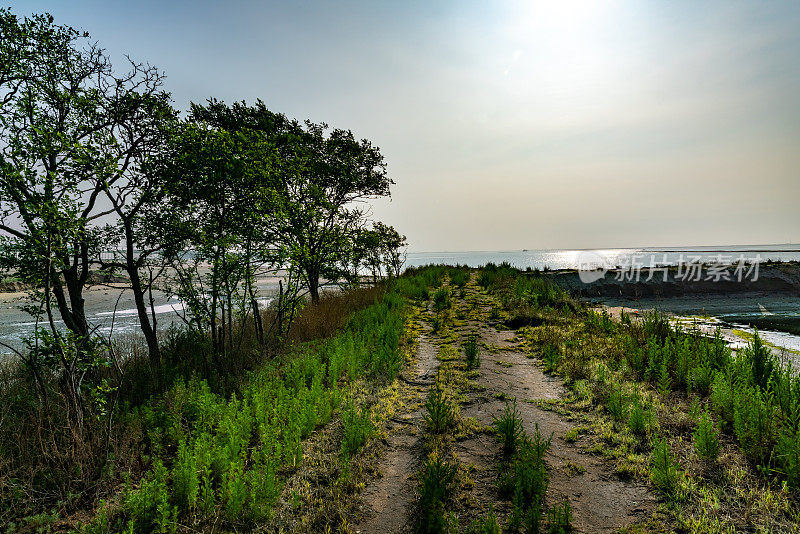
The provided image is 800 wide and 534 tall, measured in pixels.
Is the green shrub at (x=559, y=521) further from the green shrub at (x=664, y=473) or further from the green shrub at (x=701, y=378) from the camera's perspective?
the green shrub at (x=701, y=378)

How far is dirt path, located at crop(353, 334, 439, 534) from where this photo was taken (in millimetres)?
2996

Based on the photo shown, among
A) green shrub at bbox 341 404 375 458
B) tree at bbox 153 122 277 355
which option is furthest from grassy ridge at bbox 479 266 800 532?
tree at bbox 153 122 277 355

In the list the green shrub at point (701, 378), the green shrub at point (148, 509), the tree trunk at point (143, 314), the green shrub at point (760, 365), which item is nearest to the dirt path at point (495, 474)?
the green shrub at point (148, 509)

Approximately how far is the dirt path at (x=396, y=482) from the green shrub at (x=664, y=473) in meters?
2.29

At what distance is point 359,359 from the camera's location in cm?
669

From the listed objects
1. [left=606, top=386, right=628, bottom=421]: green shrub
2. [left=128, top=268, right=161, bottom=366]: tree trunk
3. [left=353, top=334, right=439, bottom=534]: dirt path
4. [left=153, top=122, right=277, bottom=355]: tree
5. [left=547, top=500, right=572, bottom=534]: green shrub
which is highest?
[left=153, top=122, right=277, bottom=355]: tree

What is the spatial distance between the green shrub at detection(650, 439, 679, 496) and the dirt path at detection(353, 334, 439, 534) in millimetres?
2293

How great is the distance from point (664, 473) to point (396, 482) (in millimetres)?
2547

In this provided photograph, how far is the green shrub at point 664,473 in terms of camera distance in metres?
3.13

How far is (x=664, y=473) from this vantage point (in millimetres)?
3176

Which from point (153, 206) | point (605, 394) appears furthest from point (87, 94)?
point (605, 394)

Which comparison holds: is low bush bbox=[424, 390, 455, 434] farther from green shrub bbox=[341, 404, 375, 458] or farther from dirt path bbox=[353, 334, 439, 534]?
green shrub bbox=[341, 404, 375, 458]

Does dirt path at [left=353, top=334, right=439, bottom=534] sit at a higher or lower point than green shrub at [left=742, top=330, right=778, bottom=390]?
lower

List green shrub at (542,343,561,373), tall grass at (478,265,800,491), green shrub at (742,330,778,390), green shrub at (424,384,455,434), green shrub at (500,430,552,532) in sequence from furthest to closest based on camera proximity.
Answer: green shrub at (542,343,561,373)
green shrub at (742,330,778,390)
green shrub at (424,384,455,434)
tall grass at (478,265,800,491)
green shrub at (500,430,552,532)
